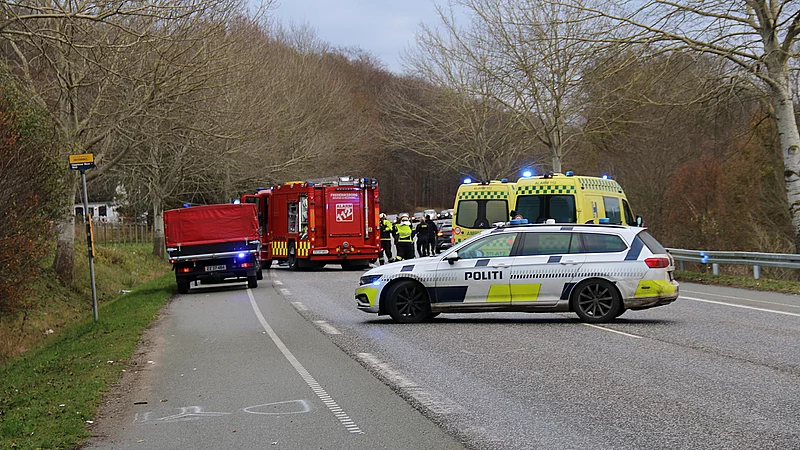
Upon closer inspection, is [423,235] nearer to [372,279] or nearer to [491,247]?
[372,279]

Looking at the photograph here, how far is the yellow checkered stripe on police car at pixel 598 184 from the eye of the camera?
70.7 feet

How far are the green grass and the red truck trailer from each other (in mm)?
3440

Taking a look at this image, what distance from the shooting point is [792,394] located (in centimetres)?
799

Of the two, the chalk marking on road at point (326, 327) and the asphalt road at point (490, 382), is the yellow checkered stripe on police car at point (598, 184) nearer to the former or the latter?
the asphalt road at point (490, 382)

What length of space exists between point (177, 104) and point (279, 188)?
221 inches

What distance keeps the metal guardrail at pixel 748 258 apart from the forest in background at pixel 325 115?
279cm

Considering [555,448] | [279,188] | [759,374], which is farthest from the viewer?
[279,188]

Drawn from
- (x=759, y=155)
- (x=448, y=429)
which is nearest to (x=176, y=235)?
(x=448, y=429)

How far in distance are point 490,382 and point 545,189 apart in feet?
43.3

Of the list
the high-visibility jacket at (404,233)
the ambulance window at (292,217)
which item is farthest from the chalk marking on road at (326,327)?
the ambulance window at (292,217)

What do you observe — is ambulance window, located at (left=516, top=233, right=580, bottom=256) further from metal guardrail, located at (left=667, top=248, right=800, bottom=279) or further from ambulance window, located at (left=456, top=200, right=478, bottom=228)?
metal guardrail, located at (left=667, top=248, right=800, bottom=279)

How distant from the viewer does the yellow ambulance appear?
69.8ft

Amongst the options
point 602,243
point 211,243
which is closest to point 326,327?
point 602,243

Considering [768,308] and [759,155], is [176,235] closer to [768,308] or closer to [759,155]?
[768,308]
